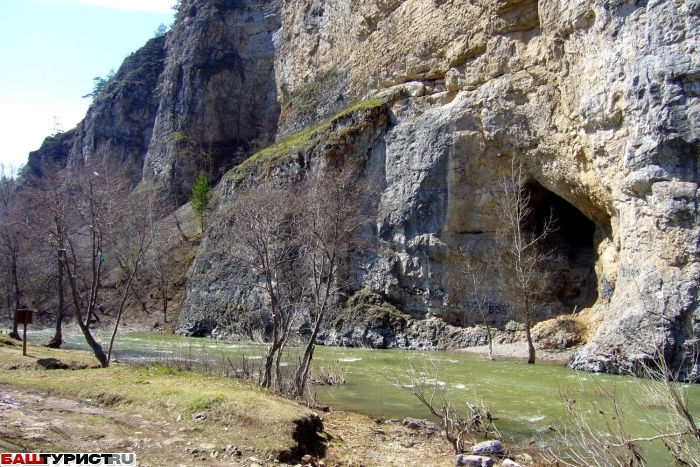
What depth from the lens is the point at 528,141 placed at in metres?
23.5

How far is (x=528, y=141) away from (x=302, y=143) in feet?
49.4

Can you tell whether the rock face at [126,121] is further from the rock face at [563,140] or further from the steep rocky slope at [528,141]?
the rock face at [563,140]

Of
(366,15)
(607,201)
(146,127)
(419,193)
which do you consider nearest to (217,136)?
(146,127)

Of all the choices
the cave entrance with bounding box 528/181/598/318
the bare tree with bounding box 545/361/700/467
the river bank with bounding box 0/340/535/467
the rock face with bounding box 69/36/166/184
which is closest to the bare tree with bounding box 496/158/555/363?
the cave entrance with bounding box 528/181/598/318

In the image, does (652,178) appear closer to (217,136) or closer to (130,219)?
(130,219)

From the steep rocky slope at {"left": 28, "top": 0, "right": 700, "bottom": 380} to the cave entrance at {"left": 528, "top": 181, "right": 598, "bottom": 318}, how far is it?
0.31 ft

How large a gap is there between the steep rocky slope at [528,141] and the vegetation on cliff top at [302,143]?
407 mm

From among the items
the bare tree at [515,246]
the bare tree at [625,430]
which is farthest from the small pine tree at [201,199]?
the bare tree at [625,430]

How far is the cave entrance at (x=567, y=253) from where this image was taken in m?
24.2

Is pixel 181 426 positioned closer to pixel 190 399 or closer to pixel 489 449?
pixel 190 399

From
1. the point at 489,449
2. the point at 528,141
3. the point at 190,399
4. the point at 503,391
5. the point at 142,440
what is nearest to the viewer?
the point at 142,440

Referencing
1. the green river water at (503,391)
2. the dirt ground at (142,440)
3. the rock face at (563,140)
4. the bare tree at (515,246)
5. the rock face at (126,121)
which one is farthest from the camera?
the rock face at (126,121)

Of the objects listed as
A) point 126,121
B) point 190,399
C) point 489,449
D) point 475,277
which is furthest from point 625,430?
point 126,121

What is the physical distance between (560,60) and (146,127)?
193 feet
